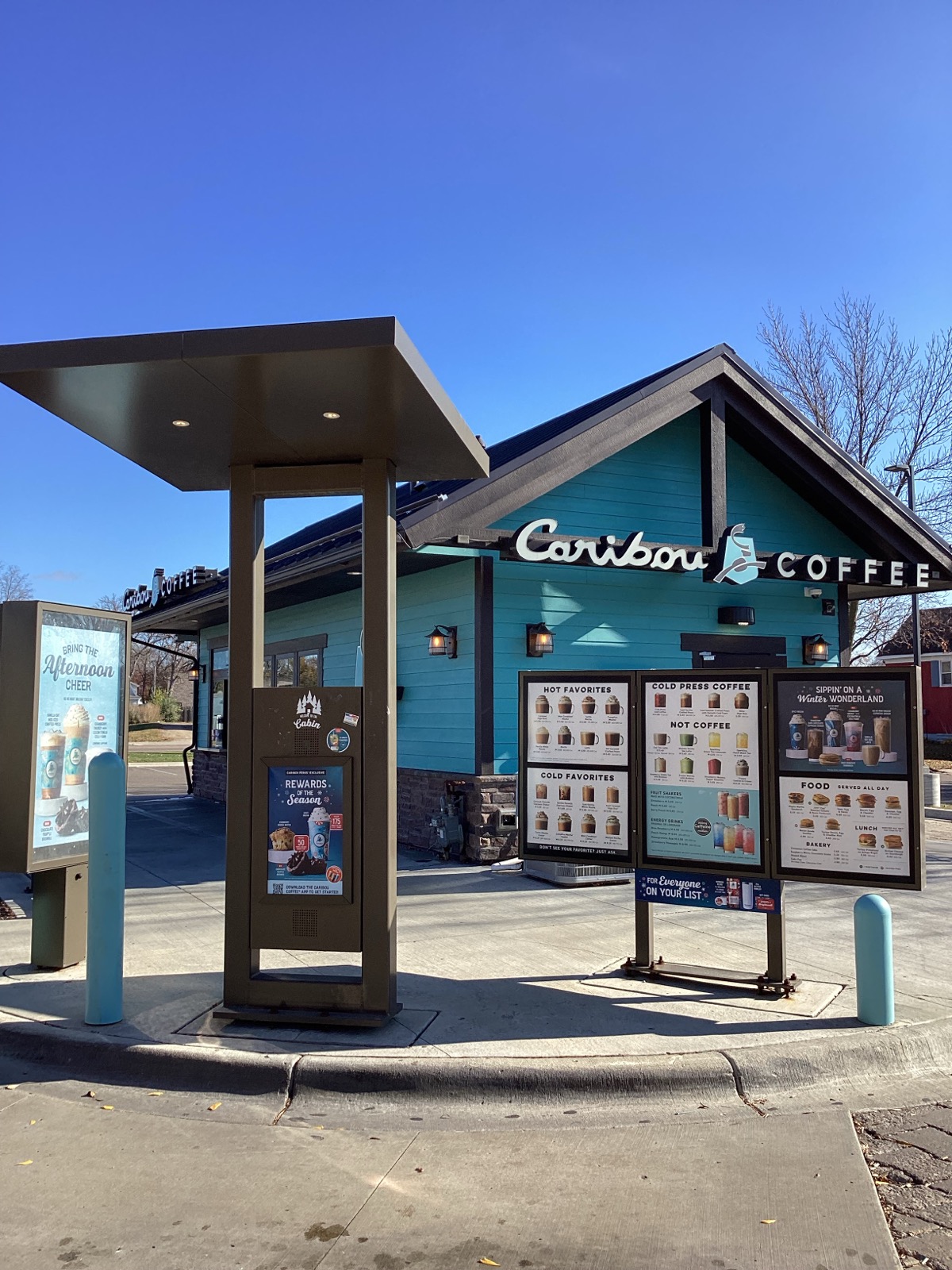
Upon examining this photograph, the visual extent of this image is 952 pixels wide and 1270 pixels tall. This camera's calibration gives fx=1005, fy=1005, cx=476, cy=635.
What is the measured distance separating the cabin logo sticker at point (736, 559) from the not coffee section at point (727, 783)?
17.9 feet

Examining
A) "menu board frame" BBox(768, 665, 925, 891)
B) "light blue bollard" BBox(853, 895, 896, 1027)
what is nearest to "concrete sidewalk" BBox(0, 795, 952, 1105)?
"light blue bollard" BBox(853, 895, 896, 1027)

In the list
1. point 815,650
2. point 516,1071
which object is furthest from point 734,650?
point 516,1071

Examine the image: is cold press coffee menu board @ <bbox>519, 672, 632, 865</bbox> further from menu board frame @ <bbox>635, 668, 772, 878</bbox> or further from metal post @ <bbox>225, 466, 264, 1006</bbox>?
metal post @ <bbox>225, 466, 264, 1006</bbox>

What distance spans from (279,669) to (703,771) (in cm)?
1207

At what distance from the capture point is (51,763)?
657cm

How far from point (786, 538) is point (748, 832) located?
836 centimetres

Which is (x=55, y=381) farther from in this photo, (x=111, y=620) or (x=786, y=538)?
(x=786, y=538)

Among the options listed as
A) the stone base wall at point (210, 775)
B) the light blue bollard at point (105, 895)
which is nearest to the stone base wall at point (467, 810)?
the light blue bollard at point (105, 895)

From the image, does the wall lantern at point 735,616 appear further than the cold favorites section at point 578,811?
Yes

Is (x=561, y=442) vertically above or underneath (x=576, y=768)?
above

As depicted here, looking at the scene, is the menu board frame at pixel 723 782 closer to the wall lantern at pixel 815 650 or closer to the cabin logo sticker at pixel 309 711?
the cabin logo sticker at pixel 309 711

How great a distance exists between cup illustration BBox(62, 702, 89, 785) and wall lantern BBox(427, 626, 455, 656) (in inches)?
204

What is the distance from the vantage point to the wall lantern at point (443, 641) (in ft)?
37.7

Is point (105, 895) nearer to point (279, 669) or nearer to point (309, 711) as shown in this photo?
point (309, 711)
